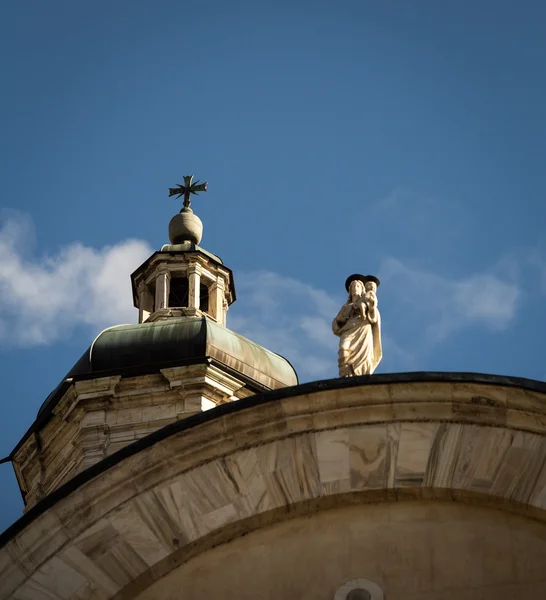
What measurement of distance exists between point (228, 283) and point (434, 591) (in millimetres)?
20761

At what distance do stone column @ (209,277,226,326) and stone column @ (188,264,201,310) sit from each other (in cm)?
30

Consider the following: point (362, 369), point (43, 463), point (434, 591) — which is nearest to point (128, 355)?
point (43, 463)

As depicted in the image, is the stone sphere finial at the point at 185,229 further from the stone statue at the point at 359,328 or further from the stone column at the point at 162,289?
the stone statue at the point at 359,328

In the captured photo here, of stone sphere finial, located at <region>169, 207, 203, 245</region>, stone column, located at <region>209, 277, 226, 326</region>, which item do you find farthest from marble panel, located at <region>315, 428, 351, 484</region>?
stone sphere finial, located at <region>169, 207, 203, 245</region>

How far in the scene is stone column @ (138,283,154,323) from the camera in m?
33.1

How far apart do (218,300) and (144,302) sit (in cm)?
162

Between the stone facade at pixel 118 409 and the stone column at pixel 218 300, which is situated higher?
the stone column at pixel 218 300

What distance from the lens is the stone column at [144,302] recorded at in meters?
33.1

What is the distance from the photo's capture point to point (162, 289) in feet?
108

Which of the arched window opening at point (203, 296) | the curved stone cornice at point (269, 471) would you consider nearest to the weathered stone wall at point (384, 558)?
the curved stone cornice at point (269, 471)

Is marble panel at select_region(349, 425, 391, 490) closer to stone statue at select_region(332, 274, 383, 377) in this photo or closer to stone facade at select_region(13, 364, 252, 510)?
stone statue at select_region(332, 274, 383, 377)

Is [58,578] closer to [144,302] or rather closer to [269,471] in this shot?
[269,471]

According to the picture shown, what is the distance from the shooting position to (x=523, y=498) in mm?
13297

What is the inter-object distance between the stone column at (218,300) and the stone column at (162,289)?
2.92 feet
